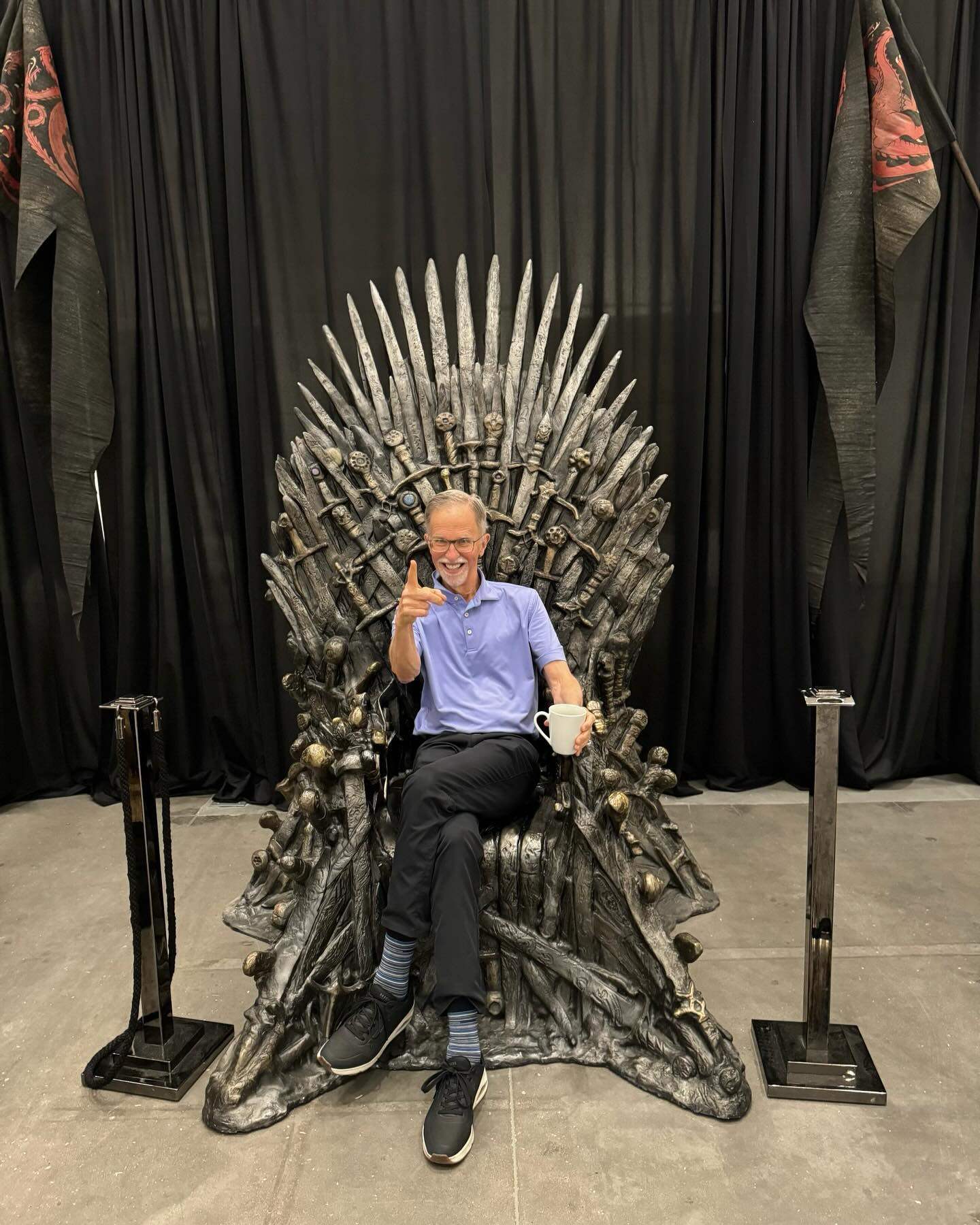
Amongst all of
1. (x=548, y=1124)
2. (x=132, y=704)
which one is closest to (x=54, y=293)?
(x=132, y=704)

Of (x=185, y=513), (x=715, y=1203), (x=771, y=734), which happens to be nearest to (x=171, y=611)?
(x=185, y=513)

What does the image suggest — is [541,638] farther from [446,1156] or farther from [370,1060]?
[446,1156]

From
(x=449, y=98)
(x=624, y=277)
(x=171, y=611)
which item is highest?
(x=449, y=98)

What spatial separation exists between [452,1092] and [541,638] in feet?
3.66

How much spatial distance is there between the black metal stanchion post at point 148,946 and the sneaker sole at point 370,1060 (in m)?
0.34

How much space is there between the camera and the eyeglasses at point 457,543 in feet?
7.50

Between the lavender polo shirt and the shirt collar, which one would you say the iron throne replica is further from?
the shirt collar

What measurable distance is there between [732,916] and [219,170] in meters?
3.33

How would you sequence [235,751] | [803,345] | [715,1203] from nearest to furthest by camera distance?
[715,1203], [803,345], [235,751]

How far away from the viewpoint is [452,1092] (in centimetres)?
191

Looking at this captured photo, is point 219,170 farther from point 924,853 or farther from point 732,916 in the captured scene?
point 924,853

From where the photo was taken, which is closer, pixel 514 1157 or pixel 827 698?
pixel 514 1157

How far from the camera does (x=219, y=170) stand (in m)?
3.48

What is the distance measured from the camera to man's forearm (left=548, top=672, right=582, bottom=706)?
2.30 metres
